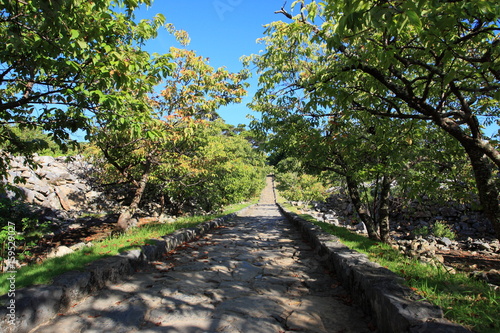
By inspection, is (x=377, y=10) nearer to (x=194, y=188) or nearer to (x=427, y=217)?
(x=194, y=188)

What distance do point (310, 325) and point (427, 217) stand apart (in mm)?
14850

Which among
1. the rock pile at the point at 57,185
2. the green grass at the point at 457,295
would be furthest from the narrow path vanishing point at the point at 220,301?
the rock pile at the point at 57,185

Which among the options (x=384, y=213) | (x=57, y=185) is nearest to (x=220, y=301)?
(x=384, y=213)

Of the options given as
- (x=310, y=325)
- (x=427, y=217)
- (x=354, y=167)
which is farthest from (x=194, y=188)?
(x=427, y=217)

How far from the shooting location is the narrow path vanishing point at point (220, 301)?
8.81 feet

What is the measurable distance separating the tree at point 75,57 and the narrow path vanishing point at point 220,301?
2.39m

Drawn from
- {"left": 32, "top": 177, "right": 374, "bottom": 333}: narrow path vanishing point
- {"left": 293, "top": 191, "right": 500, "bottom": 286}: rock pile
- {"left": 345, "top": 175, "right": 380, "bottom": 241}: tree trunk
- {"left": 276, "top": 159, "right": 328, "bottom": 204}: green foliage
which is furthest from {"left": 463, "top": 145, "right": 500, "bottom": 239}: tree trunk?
{"left": 276, "top": 159, "right": 328, "bottom": 204}: green foliage

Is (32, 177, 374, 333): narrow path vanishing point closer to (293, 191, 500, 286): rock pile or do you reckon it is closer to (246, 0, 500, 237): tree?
(246, 0, 500, 237): tree

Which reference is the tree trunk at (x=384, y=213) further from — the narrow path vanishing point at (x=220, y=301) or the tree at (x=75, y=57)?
the tree at (x=75, y=57)

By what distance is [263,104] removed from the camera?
26.3 feet

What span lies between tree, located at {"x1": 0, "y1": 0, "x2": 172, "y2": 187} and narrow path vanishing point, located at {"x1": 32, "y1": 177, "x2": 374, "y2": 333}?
2.39 metres

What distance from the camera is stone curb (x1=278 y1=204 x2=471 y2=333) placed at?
2.06 meters

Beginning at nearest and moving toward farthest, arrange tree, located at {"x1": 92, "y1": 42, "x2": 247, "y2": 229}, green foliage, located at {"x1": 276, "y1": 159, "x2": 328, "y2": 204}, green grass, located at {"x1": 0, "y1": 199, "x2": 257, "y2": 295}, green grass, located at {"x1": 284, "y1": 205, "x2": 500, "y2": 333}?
green grass, located at {"x1": 284, "y1": 205, "x2": 500, "y2": 333}, green grass, located at {"x1": 0, "y1": 199, "x2": 257, "y2": 295}, tree, located at {"x1": 92, "y1": 42, "x2": 247, "y2": 229}, green foliage, located at {"x1": 276, "y1": 159, "x2": 328, "y2": 204}

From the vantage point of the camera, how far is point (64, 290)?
9.44ft
